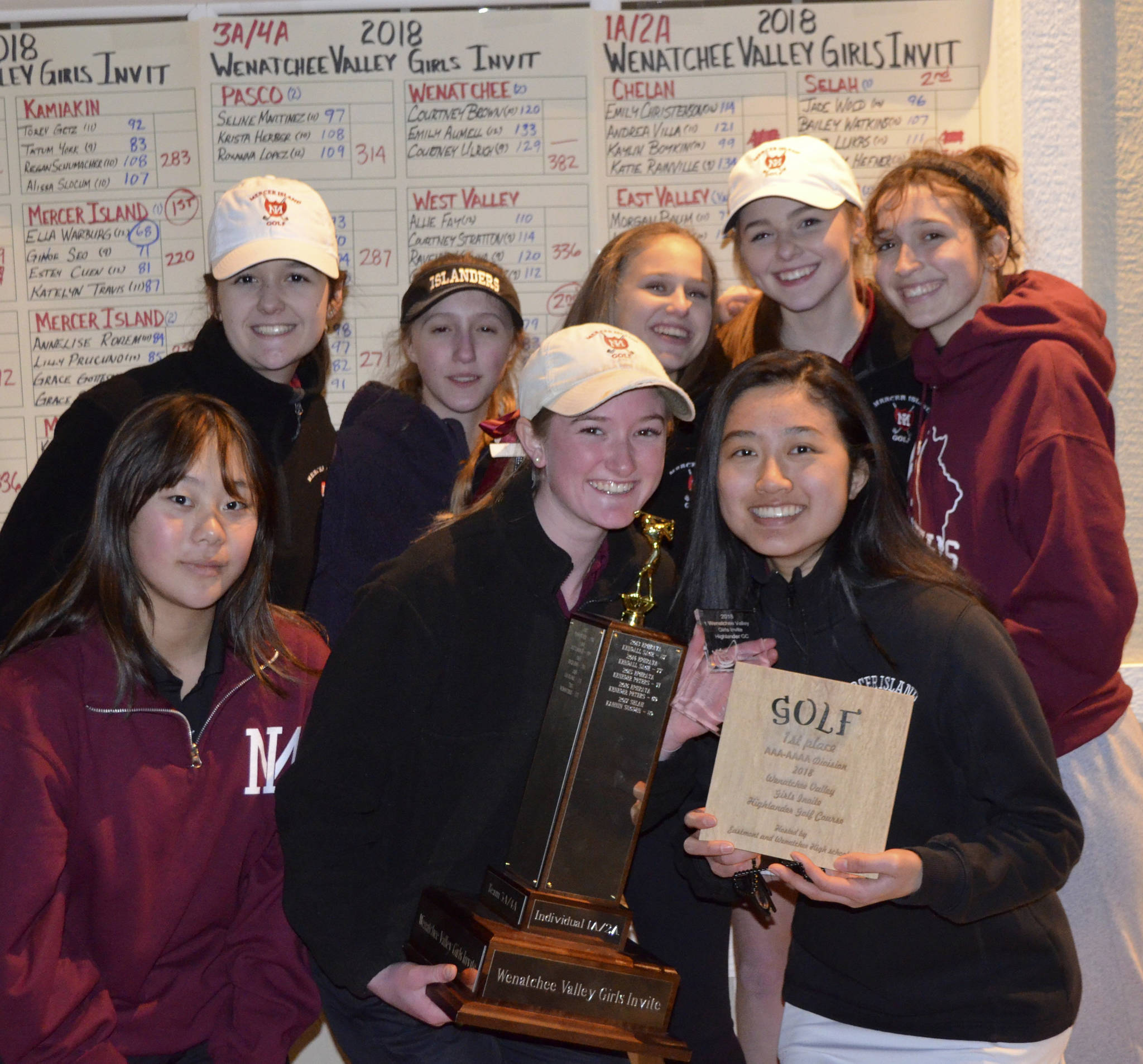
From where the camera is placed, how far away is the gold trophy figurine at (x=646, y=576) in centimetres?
212

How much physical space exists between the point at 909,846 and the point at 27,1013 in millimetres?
1580

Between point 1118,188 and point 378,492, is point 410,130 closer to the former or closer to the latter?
point 378,492

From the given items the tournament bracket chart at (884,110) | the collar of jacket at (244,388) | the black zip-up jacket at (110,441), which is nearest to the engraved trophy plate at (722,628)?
the black zip-up jacket at (110,441)

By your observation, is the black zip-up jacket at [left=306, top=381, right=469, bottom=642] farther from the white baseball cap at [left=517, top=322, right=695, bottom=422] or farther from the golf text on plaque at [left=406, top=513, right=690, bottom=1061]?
the golf text on plaque at [left=406, top=513, right=690, bottom=1061]

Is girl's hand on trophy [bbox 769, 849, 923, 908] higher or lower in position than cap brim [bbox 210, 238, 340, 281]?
lower

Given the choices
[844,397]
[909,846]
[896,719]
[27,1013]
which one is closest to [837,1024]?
[909,846]

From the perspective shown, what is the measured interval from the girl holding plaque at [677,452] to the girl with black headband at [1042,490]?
522 mm

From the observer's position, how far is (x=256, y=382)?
308cm

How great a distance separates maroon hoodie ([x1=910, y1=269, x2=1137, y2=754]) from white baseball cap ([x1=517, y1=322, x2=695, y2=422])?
0.72 metres

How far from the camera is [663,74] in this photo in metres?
3.75

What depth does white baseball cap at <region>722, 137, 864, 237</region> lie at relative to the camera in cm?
291

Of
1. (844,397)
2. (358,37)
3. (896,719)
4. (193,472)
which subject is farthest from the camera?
(358,37)

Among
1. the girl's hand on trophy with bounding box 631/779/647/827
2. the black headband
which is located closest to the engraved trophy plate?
the girl's hand on trophy with bounding box 631/779/647/827

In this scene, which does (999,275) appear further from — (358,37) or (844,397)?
(358,37)
